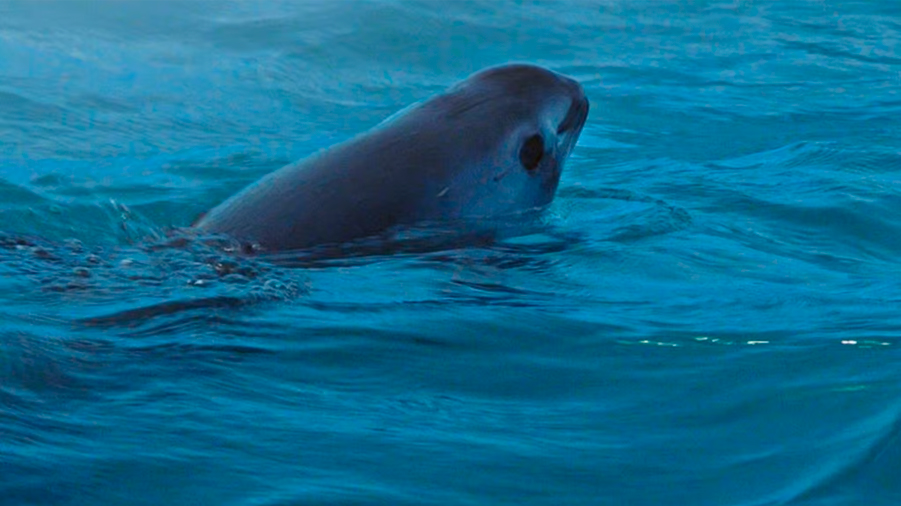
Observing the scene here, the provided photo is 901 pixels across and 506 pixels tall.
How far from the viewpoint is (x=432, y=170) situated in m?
5.74

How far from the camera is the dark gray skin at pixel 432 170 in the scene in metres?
5.32

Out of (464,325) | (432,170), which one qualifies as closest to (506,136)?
(432,170)

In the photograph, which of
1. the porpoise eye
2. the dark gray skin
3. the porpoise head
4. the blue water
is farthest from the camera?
the porpoise eye

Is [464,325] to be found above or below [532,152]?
below

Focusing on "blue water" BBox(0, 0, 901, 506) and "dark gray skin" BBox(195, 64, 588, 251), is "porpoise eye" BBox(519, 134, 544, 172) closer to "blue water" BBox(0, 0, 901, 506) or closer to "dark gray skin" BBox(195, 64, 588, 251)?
"dark gray skin" BBox(195, 64, 588, 251)

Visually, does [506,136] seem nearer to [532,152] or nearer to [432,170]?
[532,152]

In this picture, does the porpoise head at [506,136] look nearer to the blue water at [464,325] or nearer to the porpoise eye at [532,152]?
the porpoise eye at [532,152]

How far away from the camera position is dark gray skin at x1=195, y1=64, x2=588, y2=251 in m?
5.32

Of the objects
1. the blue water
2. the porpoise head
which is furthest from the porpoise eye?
the blue water

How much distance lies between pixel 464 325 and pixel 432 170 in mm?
1259

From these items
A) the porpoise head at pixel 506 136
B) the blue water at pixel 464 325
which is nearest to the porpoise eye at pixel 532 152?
the porpoise head at pixel 506 136

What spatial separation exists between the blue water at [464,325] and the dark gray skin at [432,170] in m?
0.20

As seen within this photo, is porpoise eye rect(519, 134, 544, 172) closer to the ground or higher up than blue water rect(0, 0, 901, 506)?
higher up

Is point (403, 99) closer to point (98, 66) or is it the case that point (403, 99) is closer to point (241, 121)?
point (241, 121)
